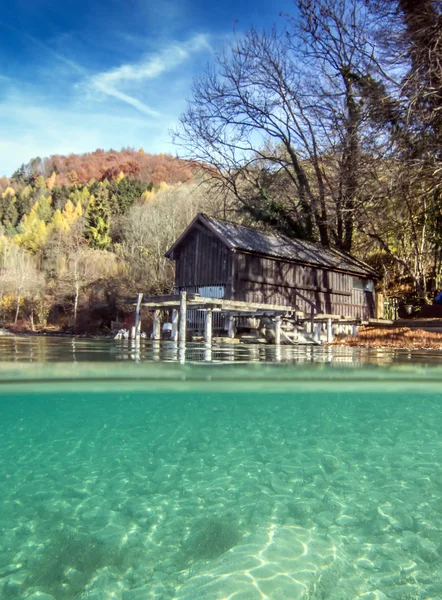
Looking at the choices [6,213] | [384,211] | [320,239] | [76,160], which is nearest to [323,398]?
[384,211]

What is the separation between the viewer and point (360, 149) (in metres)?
23.9

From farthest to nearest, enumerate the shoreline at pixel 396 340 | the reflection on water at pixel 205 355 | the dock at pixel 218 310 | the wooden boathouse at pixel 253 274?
the wooden boathouse at pixel 253 274 < the dock at pixel 218 310 < the shoreline at pixel 396 340 < the reflection on water at pixel 205 355

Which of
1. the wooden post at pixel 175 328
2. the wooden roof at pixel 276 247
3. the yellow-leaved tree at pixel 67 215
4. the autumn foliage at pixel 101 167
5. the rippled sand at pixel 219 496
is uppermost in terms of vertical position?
the autumn foliage at pixel 101 167

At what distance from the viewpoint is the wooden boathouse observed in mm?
25344

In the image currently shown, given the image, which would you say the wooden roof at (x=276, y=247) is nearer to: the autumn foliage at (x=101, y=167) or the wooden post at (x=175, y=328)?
the wooden post at (x=175, y=328)

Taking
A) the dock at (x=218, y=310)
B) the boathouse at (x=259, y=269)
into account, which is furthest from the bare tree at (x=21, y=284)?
the dock at (x=218, y=310)

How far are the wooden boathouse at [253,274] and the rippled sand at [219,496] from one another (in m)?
15.6

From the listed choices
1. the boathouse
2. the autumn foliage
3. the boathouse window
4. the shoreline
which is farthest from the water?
the autumn foliage

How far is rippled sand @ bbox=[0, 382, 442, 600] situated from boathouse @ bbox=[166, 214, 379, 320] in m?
18.0

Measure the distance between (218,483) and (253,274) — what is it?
22358mm

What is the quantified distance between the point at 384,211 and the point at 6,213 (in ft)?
295

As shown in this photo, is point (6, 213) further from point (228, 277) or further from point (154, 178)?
point (228, 277)

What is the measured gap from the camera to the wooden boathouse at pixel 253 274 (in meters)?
25.3

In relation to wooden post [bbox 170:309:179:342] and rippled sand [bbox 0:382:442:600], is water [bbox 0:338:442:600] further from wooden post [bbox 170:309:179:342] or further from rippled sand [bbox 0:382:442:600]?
wooden post [bbox 170:309:179:342]
